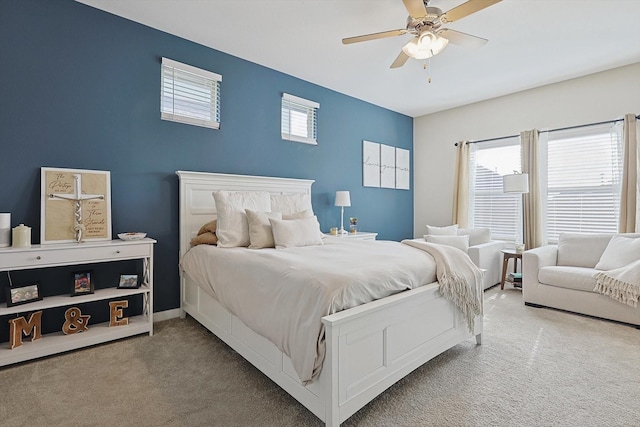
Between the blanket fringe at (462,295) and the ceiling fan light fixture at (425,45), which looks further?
the ceiling fan light fixture at (425,45)

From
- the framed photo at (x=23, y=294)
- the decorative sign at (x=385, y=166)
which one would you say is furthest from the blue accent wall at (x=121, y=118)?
the decorative sign at (x=385, y=166)

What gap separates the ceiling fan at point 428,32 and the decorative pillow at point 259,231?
1688mm

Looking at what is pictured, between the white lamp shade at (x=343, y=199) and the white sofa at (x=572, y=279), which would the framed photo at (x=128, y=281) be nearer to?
the white lamp shade at (x=343, y=199)

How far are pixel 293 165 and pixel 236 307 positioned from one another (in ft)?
8.16

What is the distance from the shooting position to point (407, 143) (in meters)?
5.98

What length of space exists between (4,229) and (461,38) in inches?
147

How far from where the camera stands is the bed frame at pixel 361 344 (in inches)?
59.0

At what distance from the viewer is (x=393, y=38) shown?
3219 millimetres

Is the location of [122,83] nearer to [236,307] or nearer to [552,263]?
[236,307]

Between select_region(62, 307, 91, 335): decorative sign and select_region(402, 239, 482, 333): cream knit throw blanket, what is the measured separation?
110 inches

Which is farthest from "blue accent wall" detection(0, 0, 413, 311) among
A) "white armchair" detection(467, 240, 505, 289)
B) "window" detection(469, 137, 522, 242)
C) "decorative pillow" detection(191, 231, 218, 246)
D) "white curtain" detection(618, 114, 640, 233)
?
"white curtain" detection(618, 114, 640, 233)

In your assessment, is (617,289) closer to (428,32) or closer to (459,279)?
(459,279)

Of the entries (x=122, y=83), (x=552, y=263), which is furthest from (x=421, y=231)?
(x=122, y=83)

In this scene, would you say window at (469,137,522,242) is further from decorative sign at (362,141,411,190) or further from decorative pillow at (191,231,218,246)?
decorative pillow at (191,231,218,246)
